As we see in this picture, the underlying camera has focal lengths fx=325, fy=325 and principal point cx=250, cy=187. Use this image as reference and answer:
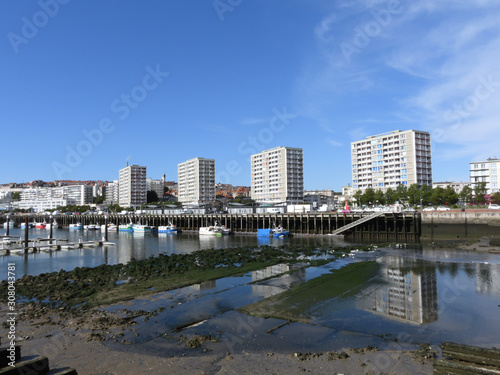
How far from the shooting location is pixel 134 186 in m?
186

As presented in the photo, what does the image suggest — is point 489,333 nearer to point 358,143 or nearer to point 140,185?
point 358,143

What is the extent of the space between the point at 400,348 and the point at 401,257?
960 inches

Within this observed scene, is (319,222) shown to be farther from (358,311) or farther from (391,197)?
(358,311)

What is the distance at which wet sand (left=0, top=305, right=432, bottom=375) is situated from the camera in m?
9.95

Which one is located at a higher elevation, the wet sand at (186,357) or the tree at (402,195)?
the tree at (402,195)

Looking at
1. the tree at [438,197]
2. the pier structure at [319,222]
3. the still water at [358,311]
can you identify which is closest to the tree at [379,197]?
the tree at [438,197]

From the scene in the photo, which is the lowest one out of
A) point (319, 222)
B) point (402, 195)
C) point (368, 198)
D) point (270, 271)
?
point (270, 271)

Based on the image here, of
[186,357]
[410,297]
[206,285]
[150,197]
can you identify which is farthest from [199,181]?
[186,357]

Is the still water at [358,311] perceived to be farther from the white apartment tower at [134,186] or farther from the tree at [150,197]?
the tree at [150,197]

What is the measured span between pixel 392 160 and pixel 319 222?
53.4 metres

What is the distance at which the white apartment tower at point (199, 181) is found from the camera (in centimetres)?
16088

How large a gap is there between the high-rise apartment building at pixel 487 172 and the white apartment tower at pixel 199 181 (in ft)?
360

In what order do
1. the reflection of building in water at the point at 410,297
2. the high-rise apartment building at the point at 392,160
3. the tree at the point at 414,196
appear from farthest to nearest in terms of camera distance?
the high-rise apartment building at the point at 392,160, the tree at the point at 414,196, the reflection of building in water at the point at 410,297

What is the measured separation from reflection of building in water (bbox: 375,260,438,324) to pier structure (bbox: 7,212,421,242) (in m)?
32.5
